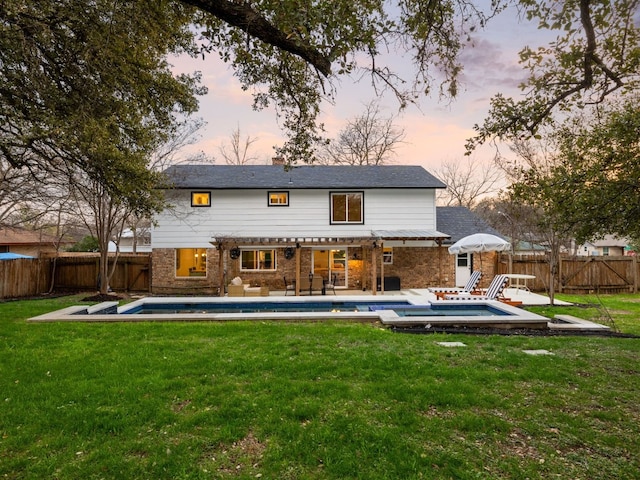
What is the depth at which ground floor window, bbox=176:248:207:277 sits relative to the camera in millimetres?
17672

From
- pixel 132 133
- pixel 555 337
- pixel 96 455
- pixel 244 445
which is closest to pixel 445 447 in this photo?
pixel 244 445

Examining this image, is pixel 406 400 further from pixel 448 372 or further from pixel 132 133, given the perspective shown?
pixel 132 133

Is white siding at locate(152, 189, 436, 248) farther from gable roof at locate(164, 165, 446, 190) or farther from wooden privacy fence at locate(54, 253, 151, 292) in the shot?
wooden privacy fence at locate(54, 253, 151, 292)

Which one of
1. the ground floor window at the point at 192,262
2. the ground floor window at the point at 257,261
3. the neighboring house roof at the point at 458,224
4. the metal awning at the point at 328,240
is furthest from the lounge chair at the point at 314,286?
the neighboring house roof at the point at 458,224

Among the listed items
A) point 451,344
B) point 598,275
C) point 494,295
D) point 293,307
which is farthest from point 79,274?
point 598,275

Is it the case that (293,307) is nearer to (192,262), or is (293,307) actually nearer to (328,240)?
(328,240)

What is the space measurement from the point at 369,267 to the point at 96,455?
15.6 m

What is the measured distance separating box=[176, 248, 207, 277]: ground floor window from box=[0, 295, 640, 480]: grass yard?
10878 millimetres

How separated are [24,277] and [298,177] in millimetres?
13111

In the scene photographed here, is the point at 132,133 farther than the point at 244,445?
Yes

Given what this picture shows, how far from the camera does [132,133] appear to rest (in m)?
8.01

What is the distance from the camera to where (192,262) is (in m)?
17.8

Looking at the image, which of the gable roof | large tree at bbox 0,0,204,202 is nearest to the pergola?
the gable roof

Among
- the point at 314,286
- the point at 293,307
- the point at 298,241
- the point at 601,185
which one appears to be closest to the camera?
the point at 601,185
